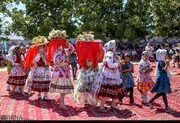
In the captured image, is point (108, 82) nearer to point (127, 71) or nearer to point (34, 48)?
point (127, 71)

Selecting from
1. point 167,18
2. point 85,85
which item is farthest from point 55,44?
point 167,18

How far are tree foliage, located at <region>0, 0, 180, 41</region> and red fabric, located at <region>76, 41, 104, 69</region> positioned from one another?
2984cm

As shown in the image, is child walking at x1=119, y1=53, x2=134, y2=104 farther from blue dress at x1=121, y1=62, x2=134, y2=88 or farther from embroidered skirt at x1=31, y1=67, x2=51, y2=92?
embroidered skirt at x1=31, y1=67, x2=51, y2=92

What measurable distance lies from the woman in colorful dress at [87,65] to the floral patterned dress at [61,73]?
32 cm

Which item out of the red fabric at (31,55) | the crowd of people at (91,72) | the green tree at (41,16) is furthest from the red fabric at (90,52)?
the green tree at (41,16)

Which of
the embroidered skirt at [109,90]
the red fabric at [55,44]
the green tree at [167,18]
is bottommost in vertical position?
the embroidered skirt at [109,90]

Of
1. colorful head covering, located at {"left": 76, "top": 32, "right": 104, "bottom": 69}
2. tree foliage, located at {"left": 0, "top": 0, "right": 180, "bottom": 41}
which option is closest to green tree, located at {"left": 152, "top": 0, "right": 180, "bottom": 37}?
tree foliage, located at {"left": 0, "top": 0, "right": 180, "bottom": 41}

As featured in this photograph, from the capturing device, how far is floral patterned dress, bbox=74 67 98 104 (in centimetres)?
967

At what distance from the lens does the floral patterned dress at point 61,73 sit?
956cm

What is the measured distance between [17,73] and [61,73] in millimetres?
3098

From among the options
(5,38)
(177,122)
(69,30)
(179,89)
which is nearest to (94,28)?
(69,30)

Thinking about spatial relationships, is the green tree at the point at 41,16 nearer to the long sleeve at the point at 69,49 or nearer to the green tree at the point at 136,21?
the green tree at the point at 136,21

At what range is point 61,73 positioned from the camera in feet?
31.5

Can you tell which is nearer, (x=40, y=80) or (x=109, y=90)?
(x=109, y=90)
